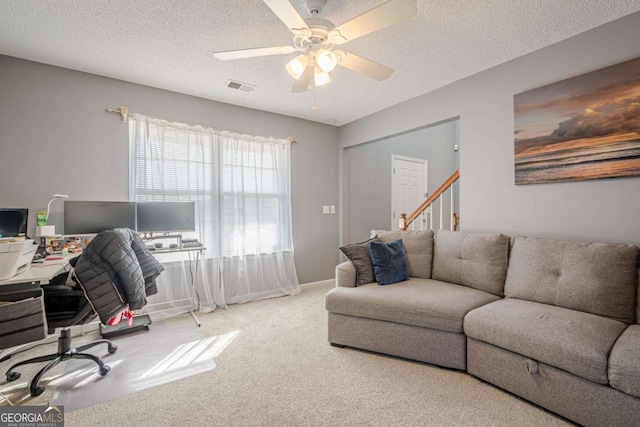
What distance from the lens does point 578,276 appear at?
1.98 m

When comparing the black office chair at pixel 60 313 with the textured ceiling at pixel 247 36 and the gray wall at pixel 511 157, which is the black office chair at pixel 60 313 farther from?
the gray wall at pixel 511 157

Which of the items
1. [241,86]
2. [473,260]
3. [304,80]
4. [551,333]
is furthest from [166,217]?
[551,333]

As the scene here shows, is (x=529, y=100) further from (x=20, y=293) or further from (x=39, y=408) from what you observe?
(x=39, y=408)

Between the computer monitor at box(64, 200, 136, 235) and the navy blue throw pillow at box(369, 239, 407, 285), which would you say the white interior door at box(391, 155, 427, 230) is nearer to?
the navy blue throw pillow at box(369, 239, 407, 285)

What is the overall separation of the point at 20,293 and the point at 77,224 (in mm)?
1275

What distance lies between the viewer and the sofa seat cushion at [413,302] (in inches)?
81.8

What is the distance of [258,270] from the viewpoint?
391 cm

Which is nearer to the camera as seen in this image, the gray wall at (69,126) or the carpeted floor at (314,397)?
the carpeted floor at (314,397)

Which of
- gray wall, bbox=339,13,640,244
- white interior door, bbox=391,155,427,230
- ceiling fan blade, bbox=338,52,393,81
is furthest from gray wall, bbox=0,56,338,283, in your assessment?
white interior door, bbox=391,155,427,230

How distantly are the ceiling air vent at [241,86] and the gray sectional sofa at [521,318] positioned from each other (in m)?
2.18

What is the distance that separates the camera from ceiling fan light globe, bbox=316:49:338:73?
1.79m

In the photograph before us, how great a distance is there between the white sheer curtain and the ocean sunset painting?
9.10ft

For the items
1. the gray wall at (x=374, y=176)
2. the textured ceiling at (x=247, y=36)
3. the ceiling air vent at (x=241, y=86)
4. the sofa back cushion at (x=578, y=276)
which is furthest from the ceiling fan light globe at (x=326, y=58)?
the gray wall at (x=374, y=176)

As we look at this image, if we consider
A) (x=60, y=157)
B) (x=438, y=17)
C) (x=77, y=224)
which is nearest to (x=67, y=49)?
(x=60, y=157)
